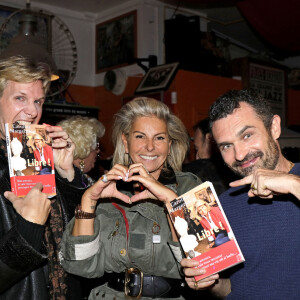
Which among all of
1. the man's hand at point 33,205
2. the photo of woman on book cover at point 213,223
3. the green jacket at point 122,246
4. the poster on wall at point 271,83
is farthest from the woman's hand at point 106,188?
the poster on wall at point 271,83

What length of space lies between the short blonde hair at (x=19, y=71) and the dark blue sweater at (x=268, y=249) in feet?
3.82

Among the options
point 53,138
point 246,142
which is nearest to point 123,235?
point 53,138

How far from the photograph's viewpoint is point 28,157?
1.97 metres

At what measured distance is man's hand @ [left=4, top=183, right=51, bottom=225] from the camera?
6.03 feet

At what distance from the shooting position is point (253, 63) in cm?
823

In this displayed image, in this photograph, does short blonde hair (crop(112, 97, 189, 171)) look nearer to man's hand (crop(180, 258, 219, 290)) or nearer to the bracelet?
the bracelet

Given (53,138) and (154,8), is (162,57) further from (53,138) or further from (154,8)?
(53,138)

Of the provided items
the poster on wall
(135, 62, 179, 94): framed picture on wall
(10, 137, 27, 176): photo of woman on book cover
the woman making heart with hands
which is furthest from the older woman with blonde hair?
the poster on wall

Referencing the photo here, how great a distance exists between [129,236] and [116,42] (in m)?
5.91

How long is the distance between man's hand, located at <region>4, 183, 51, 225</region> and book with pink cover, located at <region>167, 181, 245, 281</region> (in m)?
0.57

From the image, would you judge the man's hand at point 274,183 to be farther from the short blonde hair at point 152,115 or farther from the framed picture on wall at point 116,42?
the framed picture on wall at point 116,42

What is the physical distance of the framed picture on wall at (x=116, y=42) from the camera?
738 centimetres

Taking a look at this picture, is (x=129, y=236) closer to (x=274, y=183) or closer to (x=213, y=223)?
(x=213, y=223)

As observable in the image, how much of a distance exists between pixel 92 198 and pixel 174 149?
0.76 m
